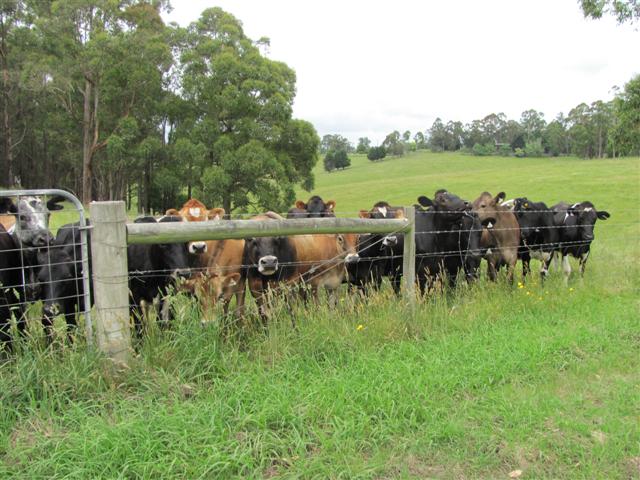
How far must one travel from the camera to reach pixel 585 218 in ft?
34.3

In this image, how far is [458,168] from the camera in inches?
3275

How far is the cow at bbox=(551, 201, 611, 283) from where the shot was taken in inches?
396

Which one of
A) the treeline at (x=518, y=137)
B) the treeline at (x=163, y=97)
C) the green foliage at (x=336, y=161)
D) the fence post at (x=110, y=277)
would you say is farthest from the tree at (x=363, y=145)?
the fence post at (x=110, y=277)

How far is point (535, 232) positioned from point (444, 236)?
2.98m

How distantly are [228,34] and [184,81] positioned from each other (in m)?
3.93

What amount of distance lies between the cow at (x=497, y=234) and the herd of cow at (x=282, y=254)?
2 cm

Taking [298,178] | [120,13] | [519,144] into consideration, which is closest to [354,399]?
[298,178]

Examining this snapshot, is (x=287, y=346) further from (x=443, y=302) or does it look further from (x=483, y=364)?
(x=443, y=302)

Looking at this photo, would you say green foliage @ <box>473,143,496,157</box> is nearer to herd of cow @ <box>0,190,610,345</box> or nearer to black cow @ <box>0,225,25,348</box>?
herd of cow @ <box>0,190,610,345</box>

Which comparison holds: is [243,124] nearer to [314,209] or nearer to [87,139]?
[87,139]

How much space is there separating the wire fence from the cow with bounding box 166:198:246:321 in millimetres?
16

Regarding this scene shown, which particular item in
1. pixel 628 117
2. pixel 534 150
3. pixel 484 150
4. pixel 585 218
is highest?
pixel 484 150

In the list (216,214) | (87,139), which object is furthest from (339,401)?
(87,139)

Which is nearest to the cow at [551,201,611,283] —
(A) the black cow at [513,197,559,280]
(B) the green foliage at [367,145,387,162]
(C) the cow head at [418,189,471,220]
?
(A) the black cow at [513,197,559,280]
